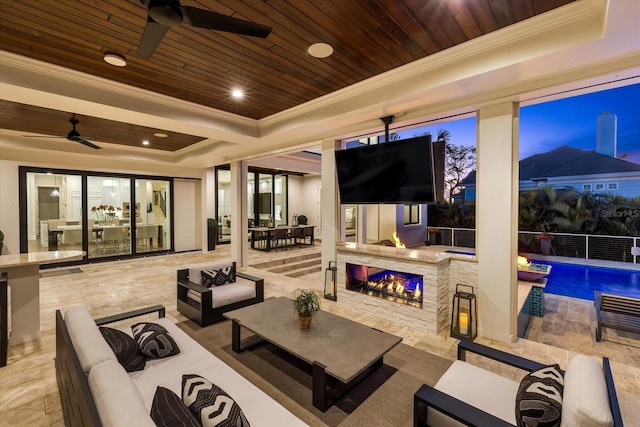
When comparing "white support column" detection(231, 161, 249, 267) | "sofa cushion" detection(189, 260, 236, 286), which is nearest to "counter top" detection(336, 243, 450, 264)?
"sofa cushion" detection(189, 260, 236, 286)

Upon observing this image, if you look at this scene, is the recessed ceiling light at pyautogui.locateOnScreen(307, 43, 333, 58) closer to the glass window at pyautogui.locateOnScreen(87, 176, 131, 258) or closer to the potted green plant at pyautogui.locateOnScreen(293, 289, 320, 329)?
the potted green plant at pyautogui.locateOnScreen(293, 289, 320, 329)

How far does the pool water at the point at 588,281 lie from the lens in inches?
257

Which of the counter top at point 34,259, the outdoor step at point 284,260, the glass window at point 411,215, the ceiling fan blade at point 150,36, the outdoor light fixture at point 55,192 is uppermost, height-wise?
the ceiling fan blade at point 150,36

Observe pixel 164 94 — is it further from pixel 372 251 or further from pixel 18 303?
pixel 372 251

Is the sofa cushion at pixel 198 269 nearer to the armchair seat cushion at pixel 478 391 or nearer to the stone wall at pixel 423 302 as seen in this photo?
the stone wall at pixel 423 302

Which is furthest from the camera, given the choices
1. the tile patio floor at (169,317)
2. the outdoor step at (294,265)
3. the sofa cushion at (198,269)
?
the outdoor step at (294,265)

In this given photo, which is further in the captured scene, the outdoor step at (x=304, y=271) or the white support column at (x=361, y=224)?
the outdoor step at (x=304, y=271)

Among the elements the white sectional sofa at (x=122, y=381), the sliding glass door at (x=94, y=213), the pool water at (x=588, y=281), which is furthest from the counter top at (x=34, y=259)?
the pool water at (x=588, y=281)

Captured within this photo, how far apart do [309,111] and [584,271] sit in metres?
8.92

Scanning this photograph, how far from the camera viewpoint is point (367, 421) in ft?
7.22

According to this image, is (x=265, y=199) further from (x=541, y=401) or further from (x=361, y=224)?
(x=541, y=401)

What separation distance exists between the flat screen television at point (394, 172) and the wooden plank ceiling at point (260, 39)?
1.00m

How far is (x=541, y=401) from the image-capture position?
1.44m

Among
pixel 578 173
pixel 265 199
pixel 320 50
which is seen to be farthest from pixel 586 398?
pixel 578 173
